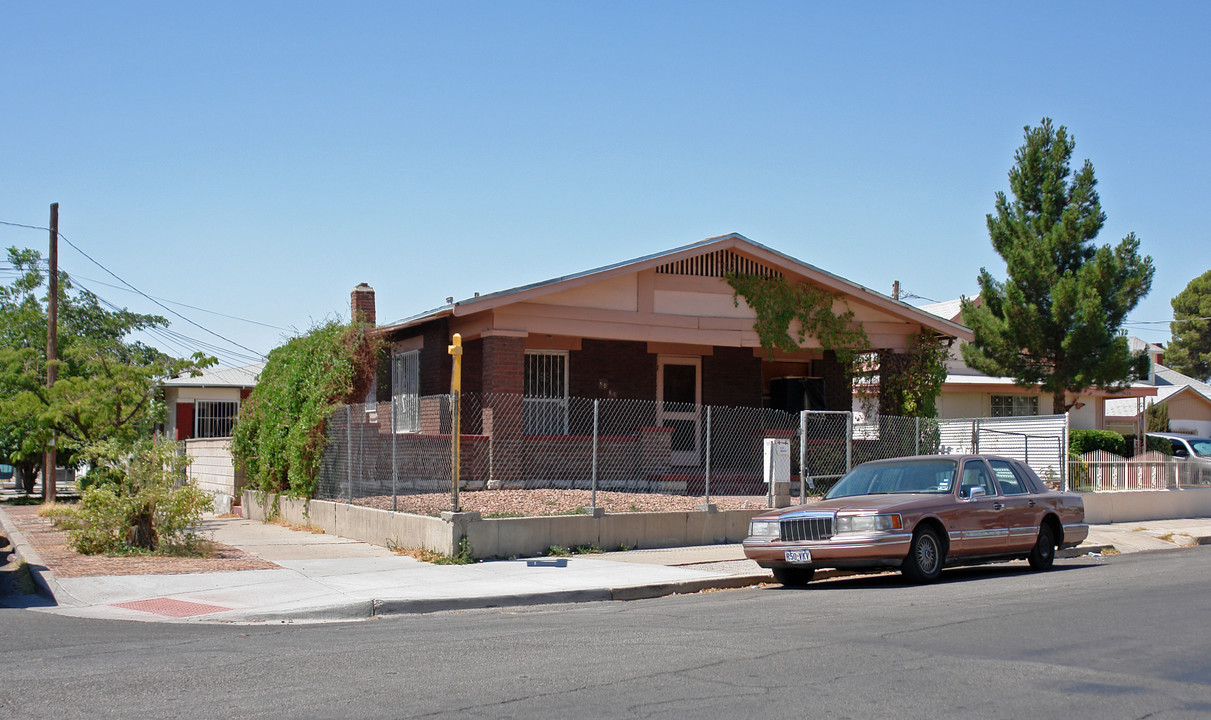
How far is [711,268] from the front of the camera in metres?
19.3

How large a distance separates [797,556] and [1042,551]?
3700mm

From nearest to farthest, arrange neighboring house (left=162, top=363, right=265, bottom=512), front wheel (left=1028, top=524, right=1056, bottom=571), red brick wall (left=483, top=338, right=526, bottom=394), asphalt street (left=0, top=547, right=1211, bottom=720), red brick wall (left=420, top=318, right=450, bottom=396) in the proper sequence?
asphalt street (left=0, top=547, right=1211, bottom=720) < front wheel (left=1028, top=524, right=1056, bottom=571) < red brick wall (left=483, top=338, right=526, bottom=394) < red brick wall (left=420, top=318, right=450, bottom=396) < neighboring house (left=162, top=363, right=265, bottom=512)

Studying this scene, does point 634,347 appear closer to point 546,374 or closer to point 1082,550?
point 546,374

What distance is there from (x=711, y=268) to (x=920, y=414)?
206 inches

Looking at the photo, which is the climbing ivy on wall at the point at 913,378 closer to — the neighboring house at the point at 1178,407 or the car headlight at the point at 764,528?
the car headlight at the point at 764,528

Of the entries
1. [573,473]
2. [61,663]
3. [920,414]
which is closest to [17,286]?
[573,473]

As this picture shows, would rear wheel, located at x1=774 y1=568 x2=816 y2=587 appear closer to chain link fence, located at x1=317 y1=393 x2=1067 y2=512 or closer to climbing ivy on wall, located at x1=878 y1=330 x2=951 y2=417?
chain link fence, located at x1=317 y1=393 x2=1067 y2=512

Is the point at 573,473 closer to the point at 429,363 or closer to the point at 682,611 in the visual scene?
the point at 429,363

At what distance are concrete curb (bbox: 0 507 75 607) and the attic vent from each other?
1087cm

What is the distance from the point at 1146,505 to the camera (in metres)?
21.4

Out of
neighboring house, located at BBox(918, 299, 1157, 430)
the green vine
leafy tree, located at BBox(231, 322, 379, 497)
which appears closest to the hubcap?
the green vine

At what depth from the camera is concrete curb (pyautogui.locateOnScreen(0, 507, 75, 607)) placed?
10.5 meters

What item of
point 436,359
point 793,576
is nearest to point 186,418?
point 436,359

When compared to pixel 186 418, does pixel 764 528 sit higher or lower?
lower
